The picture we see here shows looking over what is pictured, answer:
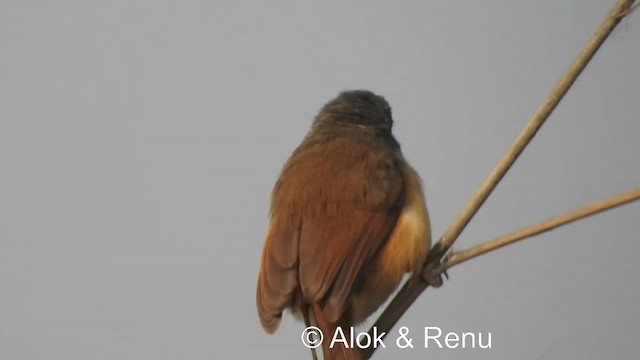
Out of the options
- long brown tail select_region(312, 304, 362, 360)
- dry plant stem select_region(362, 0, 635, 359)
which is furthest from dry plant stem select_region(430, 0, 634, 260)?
long brown tail select_region(312, 304, 362, 360)

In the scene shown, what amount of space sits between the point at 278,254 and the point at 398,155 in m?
1.07

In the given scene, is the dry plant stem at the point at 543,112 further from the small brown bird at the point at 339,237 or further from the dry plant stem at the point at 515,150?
the small brown bird at the point at 339,237

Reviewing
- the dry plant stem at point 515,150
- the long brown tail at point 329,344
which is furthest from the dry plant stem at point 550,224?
the long brown tail at point 329,344

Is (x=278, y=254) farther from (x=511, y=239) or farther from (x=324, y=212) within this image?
(x=511, y=239)

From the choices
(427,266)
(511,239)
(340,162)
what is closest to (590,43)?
(511,239)

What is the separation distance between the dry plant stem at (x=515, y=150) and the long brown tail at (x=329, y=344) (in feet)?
0.18

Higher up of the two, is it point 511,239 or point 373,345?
point 511,239

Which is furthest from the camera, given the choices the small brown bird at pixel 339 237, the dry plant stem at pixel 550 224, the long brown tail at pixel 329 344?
the small brown bird at pixel 339 237

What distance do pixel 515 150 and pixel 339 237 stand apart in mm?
1051

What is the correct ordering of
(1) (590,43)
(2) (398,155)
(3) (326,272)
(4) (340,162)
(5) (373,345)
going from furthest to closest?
(2) (398,155)
(4) (340,162)
(3) (326,272)
(5) (373,345)
(1) (590,43)

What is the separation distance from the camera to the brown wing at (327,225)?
A: 422 cm

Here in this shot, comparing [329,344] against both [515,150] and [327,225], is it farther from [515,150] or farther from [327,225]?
[515,150]

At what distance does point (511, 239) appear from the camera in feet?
11.3

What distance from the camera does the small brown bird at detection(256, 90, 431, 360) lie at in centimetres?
421
